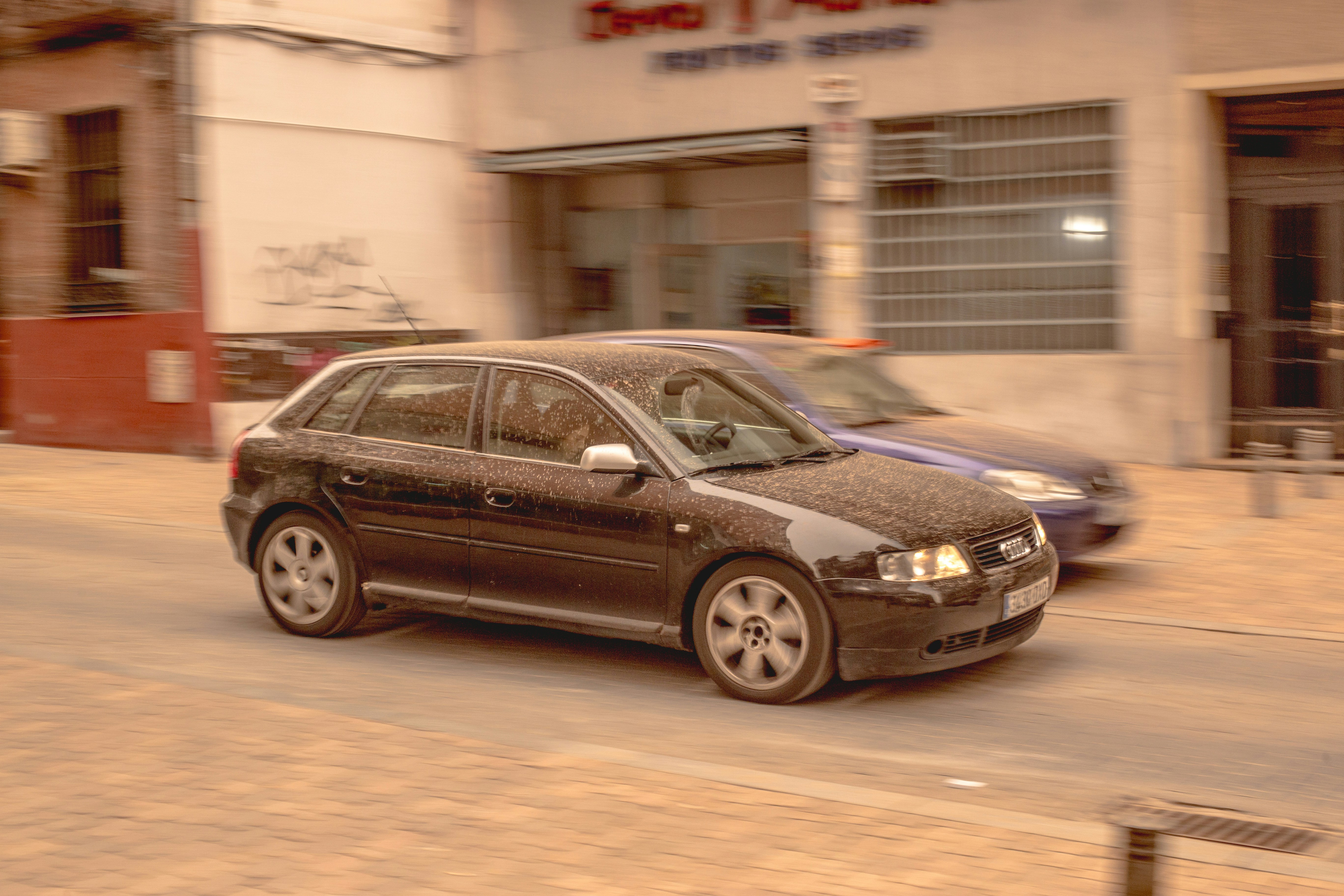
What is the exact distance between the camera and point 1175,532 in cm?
1047

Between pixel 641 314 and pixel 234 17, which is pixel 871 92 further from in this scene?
pixel 234 17

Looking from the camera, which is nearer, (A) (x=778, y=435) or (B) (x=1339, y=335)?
(A) (x=778, y=435)

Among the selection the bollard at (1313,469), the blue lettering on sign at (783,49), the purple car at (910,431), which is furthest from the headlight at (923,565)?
the blue lettering on sign at (783,49)

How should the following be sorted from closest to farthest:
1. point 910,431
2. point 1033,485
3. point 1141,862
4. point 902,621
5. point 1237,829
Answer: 1. point 1141,862
2. point 1237,829
3. point 902,621
4. point 1033,485
5. point 910,431

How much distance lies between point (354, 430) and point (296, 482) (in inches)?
15.2

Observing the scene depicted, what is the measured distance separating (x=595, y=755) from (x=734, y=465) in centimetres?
167

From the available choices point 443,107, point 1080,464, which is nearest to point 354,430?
point 1080,464

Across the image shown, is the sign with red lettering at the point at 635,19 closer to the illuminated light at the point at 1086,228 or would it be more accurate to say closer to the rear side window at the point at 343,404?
the illuminated light at the point at 1086,228

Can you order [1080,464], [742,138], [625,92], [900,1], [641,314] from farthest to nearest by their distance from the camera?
[641,314] < [625,92] < [742,138] < [900,1] < [1080,464]

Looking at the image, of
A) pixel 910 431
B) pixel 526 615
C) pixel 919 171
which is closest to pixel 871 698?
pixel 526 615

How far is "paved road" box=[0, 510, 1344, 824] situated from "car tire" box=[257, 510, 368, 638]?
0.41 ft

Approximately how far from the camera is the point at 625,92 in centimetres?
1792

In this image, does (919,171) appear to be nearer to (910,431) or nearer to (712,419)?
(910,431)

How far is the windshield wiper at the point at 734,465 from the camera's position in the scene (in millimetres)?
6129
